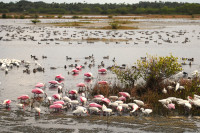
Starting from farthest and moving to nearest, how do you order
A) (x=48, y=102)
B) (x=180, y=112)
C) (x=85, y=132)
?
(x=48, y=102) < (x=180, y=112) < (x=85, y=132)

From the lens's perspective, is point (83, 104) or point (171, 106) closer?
point (171, 106)

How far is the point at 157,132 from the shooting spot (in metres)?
10.2

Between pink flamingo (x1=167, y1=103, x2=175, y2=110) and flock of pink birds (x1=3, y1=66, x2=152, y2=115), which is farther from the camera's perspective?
pink flamingo (x1=167, y1=103, x2=175, y2=110)

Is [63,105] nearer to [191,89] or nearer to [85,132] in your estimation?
[85,132]

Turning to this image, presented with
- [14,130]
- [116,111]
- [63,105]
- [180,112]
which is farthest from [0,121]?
[180,112]

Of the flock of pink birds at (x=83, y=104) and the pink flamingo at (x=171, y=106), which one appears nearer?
the flock of pink birds at (x=83, y=104)

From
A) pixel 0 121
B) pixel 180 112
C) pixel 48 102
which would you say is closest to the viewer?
pixel 0 121

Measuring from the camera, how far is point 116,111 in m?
12.1

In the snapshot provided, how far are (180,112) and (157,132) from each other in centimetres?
223

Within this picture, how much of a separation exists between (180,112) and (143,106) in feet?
4.49

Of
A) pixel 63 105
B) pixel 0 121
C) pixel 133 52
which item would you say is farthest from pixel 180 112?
pixel 133 52

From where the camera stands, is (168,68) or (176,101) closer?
(176,101)

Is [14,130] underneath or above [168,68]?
underneath

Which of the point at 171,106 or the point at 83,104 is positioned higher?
the point at 171,106
